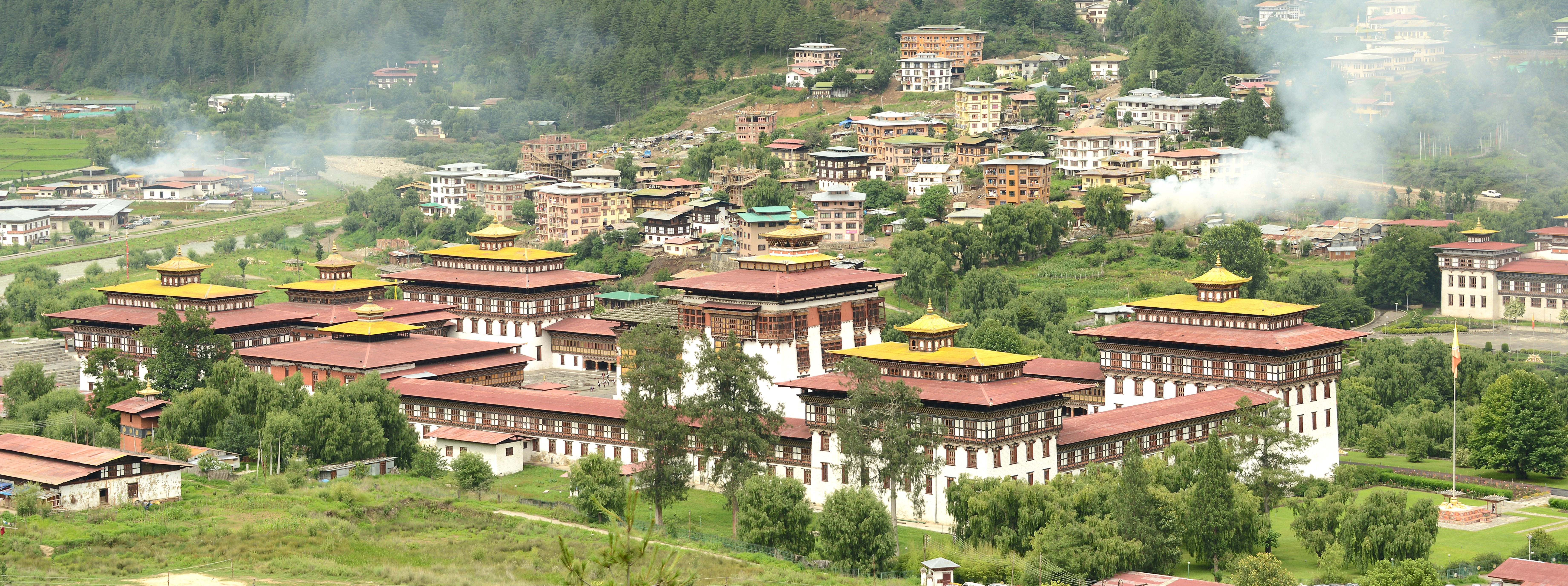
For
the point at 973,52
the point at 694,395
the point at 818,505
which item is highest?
the point at 973,52

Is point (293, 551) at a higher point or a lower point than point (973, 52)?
lower

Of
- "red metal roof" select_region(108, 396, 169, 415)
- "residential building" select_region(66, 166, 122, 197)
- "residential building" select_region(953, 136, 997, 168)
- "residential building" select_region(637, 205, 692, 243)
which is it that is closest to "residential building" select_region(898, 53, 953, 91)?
"residential building" select_region(953, 136, 997, 168)

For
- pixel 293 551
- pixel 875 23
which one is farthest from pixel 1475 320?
pixel 875 23

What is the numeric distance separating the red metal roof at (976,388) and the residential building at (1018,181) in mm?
62421

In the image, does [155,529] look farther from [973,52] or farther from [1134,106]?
[973,52]

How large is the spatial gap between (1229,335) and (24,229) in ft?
345

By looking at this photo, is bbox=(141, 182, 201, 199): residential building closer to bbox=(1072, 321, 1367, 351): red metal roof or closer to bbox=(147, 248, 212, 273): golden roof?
bbox=(147, 248, 212, 273): golden roof

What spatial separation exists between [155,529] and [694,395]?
688 inches

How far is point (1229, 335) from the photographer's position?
74.6 m

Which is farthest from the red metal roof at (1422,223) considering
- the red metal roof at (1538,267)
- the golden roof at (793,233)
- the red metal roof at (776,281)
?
the red metal roof at (776,281)

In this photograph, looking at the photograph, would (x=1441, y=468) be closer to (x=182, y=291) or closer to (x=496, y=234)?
(x=496, y=234)

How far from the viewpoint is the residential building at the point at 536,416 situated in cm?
7306

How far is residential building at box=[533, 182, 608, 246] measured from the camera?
5344 inches

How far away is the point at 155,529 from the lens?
57.9 m
